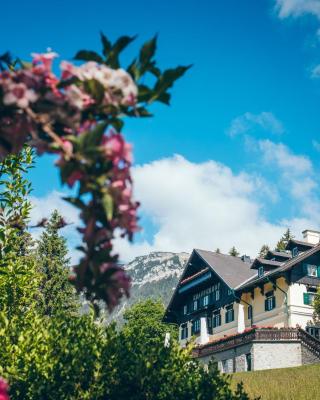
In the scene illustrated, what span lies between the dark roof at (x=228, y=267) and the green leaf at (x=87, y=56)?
44256 millimetres

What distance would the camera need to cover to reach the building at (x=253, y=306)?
35.2 meters

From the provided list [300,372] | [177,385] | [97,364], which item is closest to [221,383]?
[177,385]

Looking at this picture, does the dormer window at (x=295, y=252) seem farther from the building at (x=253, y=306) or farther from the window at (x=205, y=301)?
the window at (x=205, y=301)

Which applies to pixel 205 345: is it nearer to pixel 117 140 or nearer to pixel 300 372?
pixel 300 372

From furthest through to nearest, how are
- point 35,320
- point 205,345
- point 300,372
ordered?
1. point 205,345
2. point 300,372
3. point 35,320

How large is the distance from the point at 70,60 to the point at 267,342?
35009mm

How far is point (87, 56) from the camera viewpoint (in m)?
2.77

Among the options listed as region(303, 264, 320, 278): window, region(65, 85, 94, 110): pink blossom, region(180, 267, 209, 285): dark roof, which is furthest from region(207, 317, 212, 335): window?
region(65, 85, 94, 110): pink blossom

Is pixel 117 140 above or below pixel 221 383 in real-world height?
above

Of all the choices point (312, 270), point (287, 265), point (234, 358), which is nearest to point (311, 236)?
point (312, 270)

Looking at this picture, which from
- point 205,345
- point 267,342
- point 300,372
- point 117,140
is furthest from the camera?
point 205,345

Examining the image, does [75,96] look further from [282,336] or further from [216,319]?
[216,319]

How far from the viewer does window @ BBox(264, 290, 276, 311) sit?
42.3 m

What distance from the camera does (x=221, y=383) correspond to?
7.71 meters
